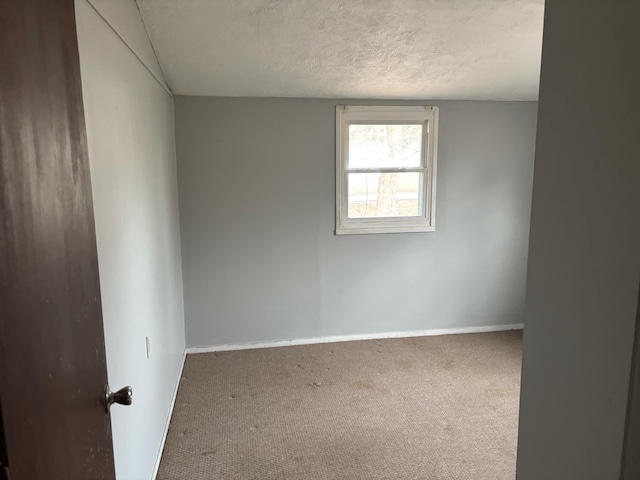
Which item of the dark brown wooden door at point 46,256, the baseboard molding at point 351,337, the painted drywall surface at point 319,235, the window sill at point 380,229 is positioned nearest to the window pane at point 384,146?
the painted drywall surface at point 319,235

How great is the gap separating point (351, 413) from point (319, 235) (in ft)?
4.81

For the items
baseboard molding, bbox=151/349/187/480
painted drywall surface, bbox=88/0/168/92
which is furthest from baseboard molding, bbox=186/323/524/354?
painted drywall surface, bbox=88/0/168/92

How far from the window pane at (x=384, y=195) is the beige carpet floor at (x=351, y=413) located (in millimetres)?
1125

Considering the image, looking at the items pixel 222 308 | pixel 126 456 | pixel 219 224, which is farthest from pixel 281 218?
pixel 126 456

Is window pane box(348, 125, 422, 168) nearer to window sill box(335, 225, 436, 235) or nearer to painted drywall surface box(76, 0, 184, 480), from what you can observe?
window sill box(335, 225, 436, 235)

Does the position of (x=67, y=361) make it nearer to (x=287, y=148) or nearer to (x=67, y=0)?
(x=67, y=0)

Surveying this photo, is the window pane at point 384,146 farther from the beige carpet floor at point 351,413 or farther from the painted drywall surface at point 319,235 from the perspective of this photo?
the beige carpet floor at point 351,413

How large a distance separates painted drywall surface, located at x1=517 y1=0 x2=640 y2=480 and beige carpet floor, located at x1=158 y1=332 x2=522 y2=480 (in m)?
1.29

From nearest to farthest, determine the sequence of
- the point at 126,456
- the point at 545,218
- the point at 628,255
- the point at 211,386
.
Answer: the point at 628,255 → the point at 545,218 → the point at 126,456 → the point at 211,386

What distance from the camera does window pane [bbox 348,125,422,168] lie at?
358 centimetres

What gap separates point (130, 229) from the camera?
177 centimetres

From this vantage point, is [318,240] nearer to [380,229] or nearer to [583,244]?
[380,229]

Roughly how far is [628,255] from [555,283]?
0.71 ft

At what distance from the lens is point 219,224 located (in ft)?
11.4
